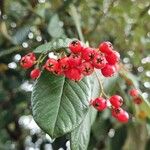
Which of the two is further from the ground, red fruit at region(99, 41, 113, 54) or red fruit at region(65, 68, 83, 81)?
red fruit at region(65, 68, 83, 81)

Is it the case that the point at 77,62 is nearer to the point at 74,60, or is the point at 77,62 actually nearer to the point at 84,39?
the point at 74,60

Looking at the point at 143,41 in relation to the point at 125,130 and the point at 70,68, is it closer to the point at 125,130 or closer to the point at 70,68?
the point at 125,130

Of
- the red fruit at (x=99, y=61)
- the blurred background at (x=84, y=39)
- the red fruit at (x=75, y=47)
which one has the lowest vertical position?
the blurred background at (x=84, y=39)

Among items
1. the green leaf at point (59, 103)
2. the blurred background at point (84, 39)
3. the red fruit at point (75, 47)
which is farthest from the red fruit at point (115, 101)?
the blurred background at point (84, 39)

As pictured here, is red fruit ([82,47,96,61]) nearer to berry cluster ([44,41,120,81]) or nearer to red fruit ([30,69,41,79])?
berry cluster ([44,41,120,81])

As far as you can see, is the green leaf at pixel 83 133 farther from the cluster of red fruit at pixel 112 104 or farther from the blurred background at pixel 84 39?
the blurred background at pixel 84 39

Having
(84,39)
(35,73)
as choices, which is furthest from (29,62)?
(84,39)

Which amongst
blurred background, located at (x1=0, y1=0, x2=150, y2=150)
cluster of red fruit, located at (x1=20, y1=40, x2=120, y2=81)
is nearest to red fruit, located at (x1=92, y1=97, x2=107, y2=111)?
cluster of red fruit, located at (x1=20, y1=40, x2=120, y2=81)
